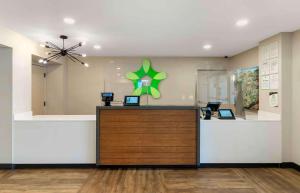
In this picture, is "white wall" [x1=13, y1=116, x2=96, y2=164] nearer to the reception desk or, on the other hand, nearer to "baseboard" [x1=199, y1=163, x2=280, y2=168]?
the reception desk

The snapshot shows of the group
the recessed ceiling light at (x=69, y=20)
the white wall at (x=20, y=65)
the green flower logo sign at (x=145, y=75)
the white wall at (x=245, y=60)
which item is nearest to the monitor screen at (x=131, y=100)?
the recessed ceiling light at (x=69, y=20)

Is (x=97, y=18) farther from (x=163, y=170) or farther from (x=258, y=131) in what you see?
(x=258, y=131)

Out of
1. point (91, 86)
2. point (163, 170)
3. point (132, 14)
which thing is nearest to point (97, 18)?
point (132, 14)

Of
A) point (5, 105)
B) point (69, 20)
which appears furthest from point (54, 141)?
point (69, 20)

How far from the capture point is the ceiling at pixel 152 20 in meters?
3.00

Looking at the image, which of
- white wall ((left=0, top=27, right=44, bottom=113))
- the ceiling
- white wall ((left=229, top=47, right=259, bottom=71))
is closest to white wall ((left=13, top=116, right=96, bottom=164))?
white wall ((left=0, top=27, right=44, bottom=113))

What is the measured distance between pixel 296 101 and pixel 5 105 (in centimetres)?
546

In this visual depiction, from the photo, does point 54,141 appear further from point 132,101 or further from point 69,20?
point 69,20

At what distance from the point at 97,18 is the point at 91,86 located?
3.96 meters

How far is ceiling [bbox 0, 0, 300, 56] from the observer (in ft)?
9.84

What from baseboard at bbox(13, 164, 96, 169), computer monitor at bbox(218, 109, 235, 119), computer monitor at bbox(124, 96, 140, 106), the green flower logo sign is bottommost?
baseboard at bbox(13, 164, 96, 169)

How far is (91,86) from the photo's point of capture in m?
7.25

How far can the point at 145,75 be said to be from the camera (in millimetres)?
7176

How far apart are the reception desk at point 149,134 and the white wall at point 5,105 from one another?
1.69 m
